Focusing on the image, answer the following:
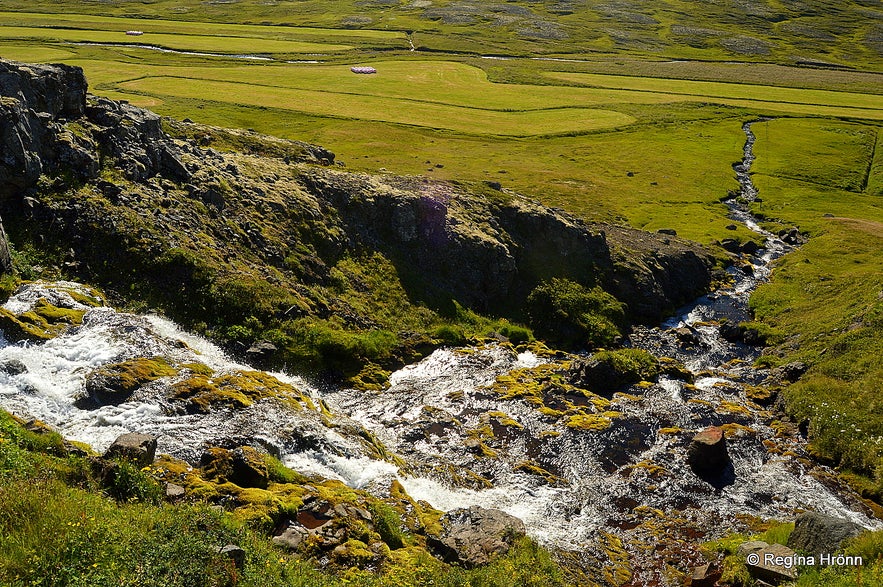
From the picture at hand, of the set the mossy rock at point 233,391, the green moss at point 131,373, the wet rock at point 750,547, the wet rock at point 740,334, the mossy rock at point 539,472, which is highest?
the green moss at point 131,373

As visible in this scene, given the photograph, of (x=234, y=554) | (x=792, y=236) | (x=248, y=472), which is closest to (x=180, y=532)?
(x=234, y=554)

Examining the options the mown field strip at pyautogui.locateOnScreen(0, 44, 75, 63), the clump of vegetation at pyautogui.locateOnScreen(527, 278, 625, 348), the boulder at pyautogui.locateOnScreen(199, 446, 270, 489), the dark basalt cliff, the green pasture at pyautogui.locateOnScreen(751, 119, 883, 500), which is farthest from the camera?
the mown field strip at pyautogui.locateOnScreen(0, 44, 75, 63)

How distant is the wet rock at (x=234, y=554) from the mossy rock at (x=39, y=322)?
24.1 m

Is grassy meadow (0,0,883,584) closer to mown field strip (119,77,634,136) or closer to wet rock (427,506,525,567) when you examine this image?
mown field strip (119,77,634,136)

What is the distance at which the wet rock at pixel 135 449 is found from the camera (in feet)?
82.5

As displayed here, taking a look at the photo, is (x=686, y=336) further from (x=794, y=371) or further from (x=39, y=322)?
(x=39, y=322)

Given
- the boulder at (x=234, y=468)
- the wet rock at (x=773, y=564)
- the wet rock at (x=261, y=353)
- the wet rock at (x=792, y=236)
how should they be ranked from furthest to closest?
the wet rock at (x=792, y=236), the wet rock at (x=261, y=353), the boulder at (x=234, y=468), the wet rock at (x=773, y=564)

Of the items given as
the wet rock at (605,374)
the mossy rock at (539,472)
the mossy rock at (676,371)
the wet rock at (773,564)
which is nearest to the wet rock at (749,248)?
the mossy rock at (676,371)

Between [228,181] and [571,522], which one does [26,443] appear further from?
[228,181]

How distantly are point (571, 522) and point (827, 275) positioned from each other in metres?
66.8

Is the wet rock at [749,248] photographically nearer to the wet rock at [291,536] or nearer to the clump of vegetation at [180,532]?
the clump of vegetation at [180,532]

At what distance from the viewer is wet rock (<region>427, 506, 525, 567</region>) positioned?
27406mm

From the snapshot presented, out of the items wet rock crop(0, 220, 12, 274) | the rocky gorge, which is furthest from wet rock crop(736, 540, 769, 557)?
wet rock crop(0, 220, 12, 274)

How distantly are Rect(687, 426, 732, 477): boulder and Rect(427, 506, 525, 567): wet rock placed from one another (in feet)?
55.1
